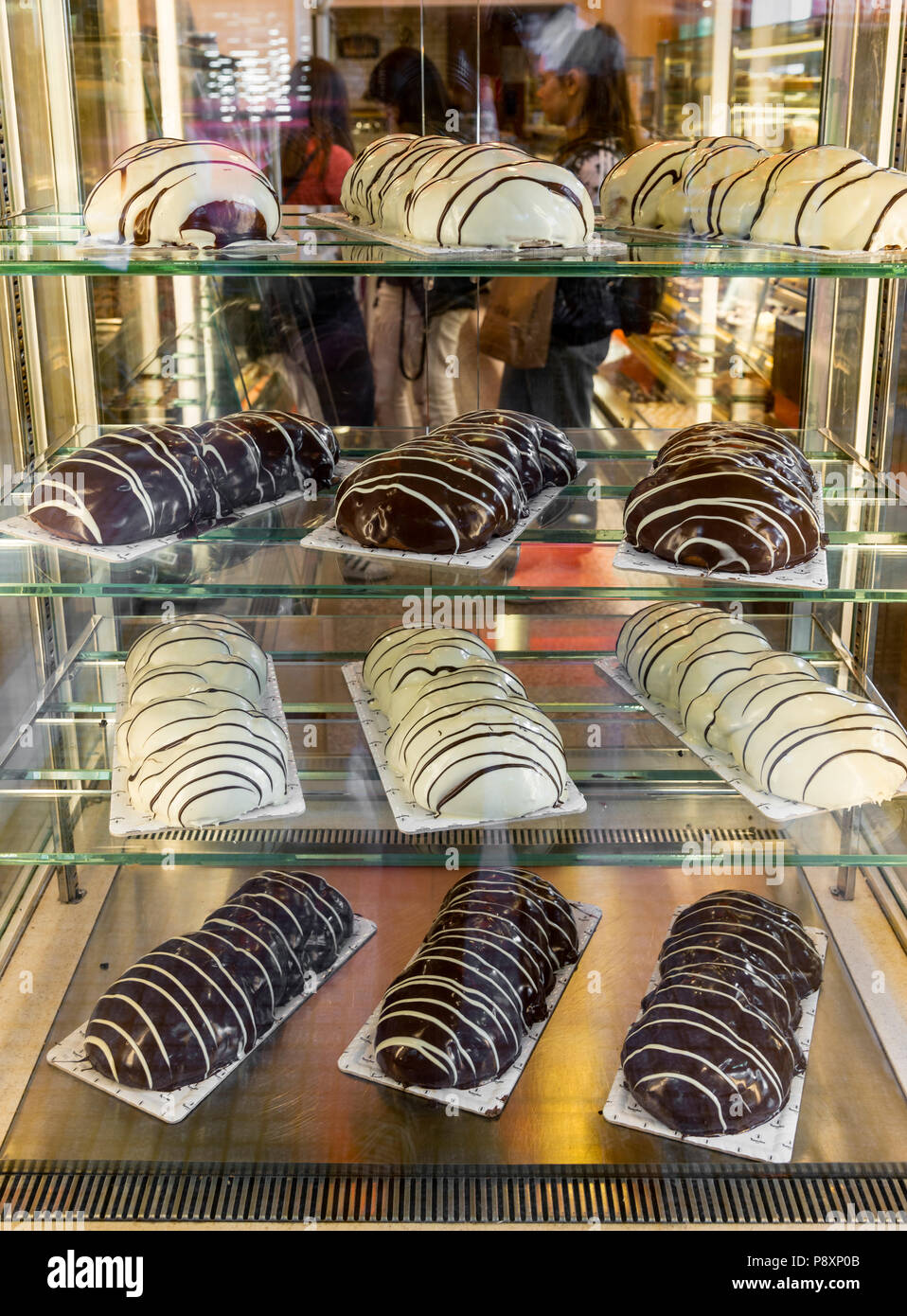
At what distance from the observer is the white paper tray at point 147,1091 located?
70.9 inches

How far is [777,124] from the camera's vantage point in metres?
2.21

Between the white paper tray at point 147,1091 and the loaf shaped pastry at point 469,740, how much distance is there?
0.55 m

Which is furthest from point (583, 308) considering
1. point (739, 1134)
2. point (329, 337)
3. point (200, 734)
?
point (739, 1134)

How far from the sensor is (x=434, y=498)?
152cm

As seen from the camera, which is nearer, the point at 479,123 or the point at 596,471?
the point at 596,471

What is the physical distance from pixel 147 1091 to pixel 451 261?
1.30 m

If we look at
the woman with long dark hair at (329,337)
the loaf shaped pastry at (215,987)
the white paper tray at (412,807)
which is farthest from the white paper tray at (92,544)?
the woman with long dark hair at (329,337)

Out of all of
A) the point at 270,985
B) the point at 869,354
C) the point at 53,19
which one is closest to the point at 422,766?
the point at 270,985

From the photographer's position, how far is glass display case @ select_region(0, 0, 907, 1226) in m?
1.61

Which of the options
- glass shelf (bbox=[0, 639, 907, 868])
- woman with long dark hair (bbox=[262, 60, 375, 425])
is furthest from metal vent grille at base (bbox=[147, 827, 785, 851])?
woman with long dark hair (bbox=[262, 60, 375, 425])

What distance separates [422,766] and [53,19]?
1.45 metres

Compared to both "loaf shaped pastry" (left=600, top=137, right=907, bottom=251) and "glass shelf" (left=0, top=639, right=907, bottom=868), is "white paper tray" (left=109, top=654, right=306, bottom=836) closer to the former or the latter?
"glass shelf" (left=0, top=639, right=907, bottom=868)

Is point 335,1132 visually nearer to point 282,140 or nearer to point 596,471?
point 596,471

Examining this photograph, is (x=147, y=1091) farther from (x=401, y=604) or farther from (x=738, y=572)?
(x=738, y=572)
